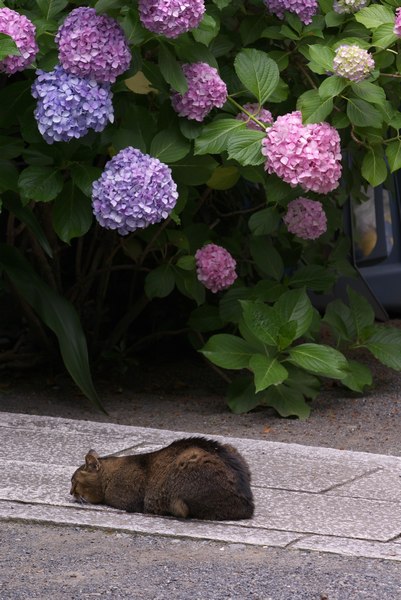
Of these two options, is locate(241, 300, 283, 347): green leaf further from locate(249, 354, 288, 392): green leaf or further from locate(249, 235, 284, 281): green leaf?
locate(249, 235, 284, 281): green leaf

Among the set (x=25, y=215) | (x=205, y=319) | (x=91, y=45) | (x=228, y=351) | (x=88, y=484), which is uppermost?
(x=91, y=45)

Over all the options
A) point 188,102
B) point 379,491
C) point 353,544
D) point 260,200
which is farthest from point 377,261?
point 353,544

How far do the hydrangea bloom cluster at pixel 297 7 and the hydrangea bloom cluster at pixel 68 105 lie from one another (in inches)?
35.3

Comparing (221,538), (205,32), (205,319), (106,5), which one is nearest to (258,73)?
(205,32)

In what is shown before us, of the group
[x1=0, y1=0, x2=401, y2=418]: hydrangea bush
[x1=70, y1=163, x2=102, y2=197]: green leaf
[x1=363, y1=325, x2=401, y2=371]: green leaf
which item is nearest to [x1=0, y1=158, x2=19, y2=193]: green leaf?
A: [x1=0, y1=0, x2=401, y2=418]: hydrangea bush

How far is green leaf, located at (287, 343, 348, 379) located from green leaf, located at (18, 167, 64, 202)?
1.22 metres

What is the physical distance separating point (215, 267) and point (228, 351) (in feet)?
1.20

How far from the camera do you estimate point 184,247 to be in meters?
5.62

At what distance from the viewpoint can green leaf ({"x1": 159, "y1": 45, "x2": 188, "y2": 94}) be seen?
16.1ft

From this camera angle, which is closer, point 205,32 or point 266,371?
point 205,32

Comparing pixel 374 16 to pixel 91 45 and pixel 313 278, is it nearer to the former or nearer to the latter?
pixel 91 45

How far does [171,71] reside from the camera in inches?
194

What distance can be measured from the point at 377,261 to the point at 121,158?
3795 mm

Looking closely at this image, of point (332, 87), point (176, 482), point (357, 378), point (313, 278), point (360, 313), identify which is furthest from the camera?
point (360, 313)
